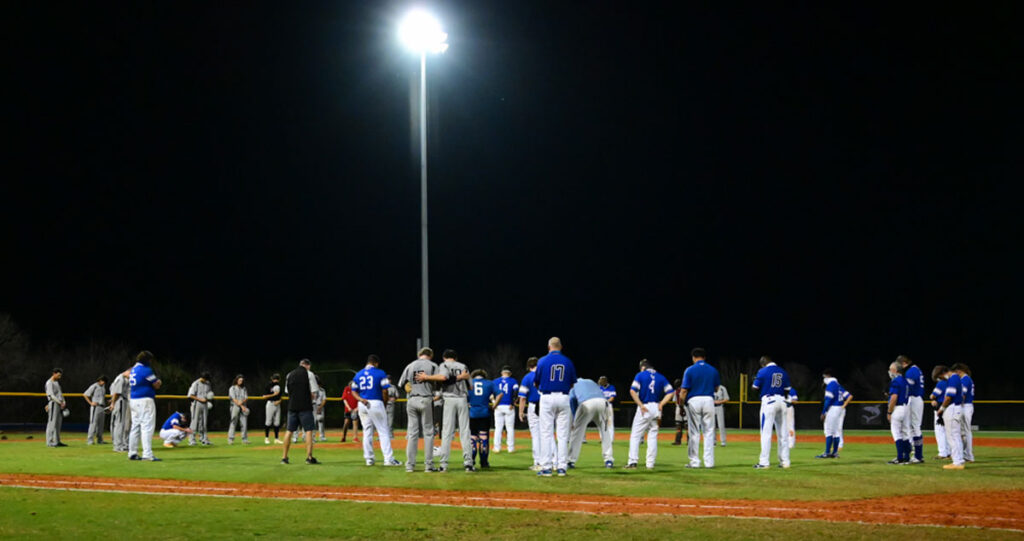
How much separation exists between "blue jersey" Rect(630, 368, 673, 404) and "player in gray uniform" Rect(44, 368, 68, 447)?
1592 cm

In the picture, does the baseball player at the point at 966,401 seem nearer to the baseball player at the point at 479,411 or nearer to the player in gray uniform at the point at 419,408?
the baseball player at the point at 479,411

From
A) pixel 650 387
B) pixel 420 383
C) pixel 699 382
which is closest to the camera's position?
pixel 420 383

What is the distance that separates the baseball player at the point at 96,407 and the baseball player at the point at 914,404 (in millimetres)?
19652

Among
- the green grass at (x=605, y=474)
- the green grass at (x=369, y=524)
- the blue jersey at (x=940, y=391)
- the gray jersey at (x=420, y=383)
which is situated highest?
the gray jersey at (x=420, y=383)

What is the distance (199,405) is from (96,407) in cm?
270

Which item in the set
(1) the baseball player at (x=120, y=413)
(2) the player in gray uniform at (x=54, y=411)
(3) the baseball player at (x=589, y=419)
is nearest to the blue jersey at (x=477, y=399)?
(3) the baseball player at (x=589, y=419)

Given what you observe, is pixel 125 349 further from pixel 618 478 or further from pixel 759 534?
pixel 759 534

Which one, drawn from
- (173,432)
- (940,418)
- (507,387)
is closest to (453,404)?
(507,387)

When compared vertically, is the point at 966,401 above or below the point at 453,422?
→ above

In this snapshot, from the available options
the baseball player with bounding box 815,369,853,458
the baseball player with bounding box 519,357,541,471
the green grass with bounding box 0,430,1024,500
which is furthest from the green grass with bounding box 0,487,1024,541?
the baseball player with bounding box 815,369,853,458

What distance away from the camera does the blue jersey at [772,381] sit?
17281 millimetres

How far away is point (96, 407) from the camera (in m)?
25.6

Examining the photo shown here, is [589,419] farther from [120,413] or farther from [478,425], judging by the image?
[120,413]

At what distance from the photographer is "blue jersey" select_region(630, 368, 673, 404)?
17578 mm
